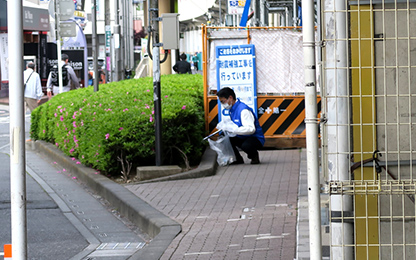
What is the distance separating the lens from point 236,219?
8141 millimetres

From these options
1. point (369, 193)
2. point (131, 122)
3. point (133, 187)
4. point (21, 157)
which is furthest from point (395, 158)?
point (131, 122)

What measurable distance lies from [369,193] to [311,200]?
0.37 metres

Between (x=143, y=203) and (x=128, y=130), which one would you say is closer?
(x=143, y=203)

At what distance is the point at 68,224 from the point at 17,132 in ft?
15.6

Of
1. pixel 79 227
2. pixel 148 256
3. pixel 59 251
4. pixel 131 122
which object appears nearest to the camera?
pixel 148 256

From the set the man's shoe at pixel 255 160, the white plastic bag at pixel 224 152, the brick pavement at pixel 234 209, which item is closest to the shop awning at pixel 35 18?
the white plastic bag at pixel 224 152

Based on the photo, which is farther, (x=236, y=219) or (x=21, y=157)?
(x=236, y=219)

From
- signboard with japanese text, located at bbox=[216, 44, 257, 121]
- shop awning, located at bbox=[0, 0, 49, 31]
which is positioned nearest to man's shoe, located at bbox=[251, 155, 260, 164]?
signboard with japanese text, located at bbox=[216, 44, 257, 121]

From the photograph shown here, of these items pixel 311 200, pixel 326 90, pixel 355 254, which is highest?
pixel 326 90

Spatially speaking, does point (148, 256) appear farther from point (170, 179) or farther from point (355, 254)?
point (170, 179)

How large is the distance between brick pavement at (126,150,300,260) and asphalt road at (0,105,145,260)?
516mm

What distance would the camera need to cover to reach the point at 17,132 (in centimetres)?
438

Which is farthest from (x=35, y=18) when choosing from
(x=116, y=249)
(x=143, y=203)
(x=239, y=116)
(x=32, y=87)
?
(x=116, y=249)

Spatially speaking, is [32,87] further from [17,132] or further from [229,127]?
[17,132]
